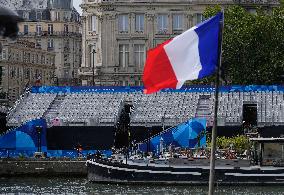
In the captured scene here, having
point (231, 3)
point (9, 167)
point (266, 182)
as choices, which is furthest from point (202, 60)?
point (231, 3)

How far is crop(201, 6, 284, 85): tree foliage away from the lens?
83.8m

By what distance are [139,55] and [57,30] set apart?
239 feet

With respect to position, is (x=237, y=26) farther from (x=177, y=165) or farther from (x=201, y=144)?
(x=177, y=165)

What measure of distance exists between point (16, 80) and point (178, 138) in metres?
79.6

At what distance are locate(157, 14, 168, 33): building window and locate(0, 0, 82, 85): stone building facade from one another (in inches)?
2513

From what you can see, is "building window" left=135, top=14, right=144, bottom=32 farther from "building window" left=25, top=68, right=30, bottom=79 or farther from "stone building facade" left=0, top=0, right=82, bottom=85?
"stone building facade" left=0, top=0, right=82, bottom=85

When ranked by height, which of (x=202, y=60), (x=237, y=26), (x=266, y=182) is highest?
(x=237, y=26)

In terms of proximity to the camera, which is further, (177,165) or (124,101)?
(124,101)

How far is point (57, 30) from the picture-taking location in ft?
562

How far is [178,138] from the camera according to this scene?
62.1 meters

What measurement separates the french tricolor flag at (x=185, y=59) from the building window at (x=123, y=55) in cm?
8386

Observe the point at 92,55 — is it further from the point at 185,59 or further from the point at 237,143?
the point at 185,59

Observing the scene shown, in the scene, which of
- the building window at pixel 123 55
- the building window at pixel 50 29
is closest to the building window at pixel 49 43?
the building window at pixel 50 29

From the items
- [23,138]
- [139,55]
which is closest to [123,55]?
[139,55]
